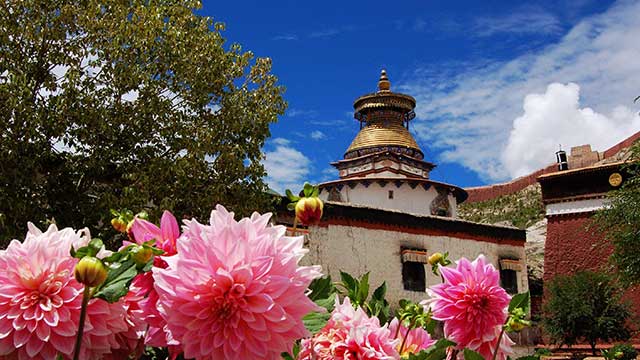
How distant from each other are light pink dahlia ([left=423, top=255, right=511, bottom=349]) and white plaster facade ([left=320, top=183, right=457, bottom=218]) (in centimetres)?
2278

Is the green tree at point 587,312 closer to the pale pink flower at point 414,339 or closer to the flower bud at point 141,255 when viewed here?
the pale pink flower at point 414,339

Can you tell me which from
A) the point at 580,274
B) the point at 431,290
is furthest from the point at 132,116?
the point at 580,274

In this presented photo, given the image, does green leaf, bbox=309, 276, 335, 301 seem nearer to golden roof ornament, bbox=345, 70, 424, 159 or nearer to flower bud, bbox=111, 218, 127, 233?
flower bud, bbox=111, 218, 127, 233

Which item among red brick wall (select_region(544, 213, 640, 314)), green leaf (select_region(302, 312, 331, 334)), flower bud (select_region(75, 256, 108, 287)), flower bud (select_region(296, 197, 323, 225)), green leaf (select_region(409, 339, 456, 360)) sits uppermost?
red brick wall (select_region(544, 213, 640, 314))

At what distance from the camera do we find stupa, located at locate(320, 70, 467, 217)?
24672 mm

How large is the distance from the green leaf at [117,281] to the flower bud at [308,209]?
540mm

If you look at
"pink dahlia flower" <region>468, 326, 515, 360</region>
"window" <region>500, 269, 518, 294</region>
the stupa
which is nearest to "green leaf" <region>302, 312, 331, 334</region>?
"pink dahlia flower" <region>468, 326, 515, 360</region>

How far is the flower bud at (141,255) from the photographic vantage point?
3.51 feet

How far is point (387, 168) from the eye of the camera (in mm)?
27781

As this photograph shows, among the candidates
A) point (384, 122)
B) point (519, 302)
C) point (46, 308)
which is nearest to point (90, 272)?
point (46, 308)

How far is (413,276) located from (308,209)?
1713 centimetres

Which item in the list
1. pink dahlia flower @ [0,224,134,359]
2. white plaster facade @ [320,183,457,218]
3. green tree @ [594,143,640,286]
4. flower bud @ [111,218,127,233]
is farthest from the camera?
white plaster facade @ [320,183,457,218]

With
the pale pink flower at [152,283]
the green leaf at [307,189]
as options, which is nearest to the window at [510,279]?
the green leaf at [307,189]

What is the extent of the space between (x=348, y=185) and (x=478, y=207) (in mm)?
23391
